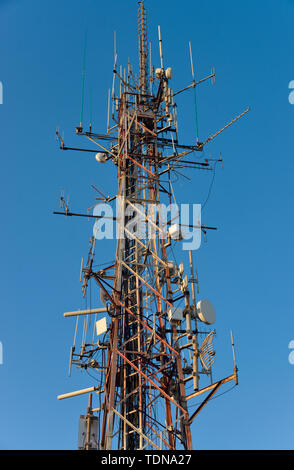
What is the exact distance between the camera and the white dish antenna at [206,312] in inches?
901

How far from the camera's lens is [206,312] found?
23.0m

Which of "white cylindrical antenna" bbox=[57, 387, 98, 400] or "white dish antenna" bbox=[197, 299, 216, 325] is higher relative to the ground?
"white dish antenna" bbox=[197, 299, 216, 325]

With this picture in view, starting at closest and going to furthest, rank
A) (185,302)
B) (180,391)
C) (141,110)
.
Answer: (180,391) < (185,302) < (141,110)

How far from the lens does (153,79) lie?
31562 millimetres

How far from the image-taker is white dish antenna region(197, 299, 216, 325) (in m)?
22.9

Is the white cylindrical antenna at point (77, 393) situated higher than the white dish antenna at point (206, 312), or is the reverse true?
the white dish antenna at point (206, 312)
